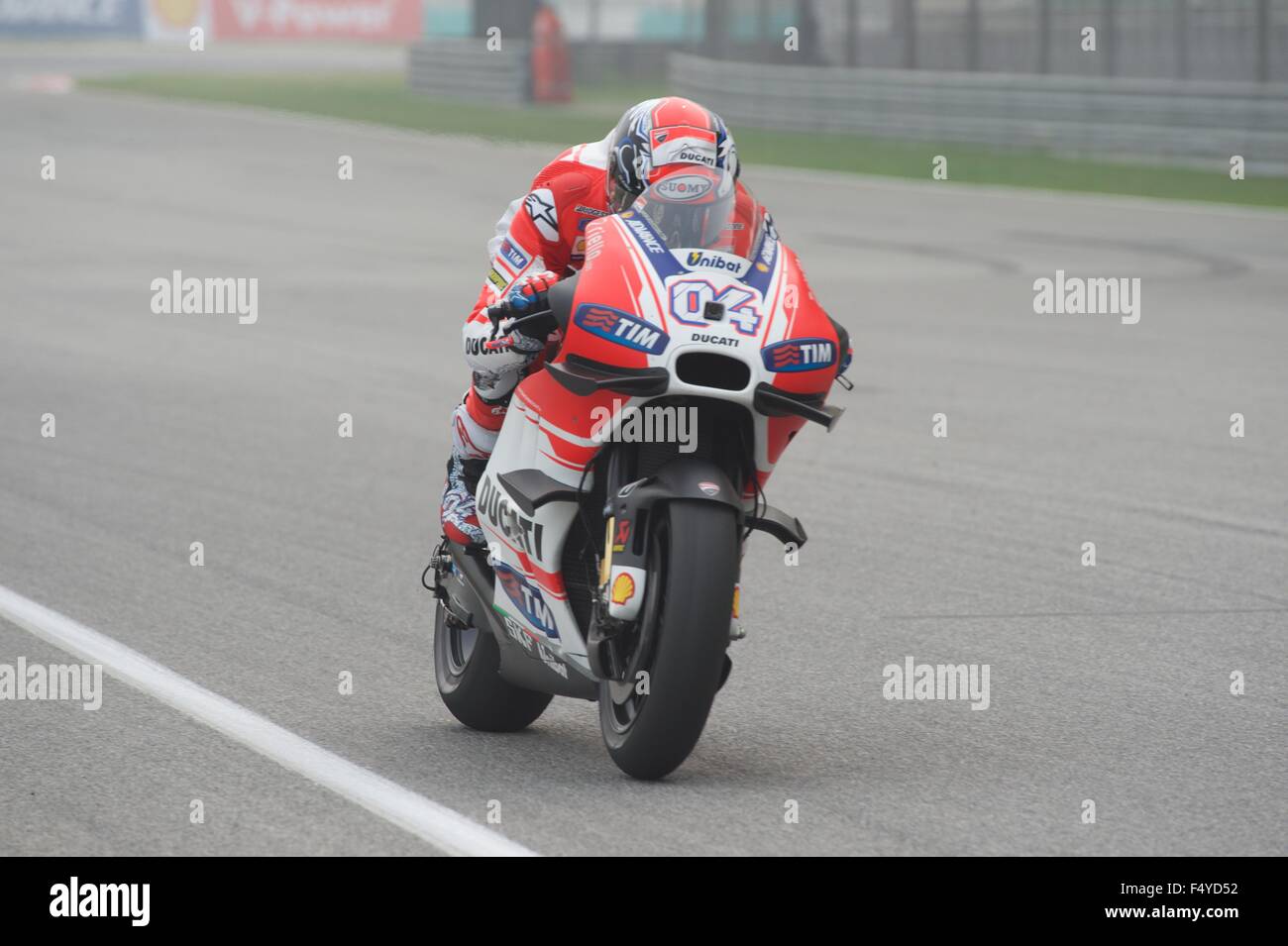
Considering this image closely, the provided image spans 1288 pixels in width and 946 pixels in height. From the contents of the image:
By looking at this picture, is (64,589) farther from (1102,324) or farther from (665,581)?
(1102,324)

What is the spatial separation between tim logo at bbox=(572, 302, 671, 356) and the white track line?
1150mm

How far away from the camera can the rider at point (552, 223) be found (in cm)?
514

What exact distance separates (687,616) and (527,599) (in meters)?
0.77

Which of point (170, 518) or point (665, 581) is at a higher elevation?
point (665, 581)

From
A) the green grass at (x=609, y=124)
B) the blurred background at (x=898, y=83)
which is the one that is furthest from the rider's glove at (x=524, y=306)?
the blurred background at (x=898, y=83)

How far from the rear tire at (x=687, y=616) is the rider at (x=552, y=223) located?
2.41 ft

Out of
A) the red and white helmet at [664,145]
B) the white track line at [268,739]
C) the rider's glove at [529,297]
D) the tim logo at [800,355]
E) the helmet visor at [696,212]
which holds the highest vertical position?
the red and white helmet at [664,145]

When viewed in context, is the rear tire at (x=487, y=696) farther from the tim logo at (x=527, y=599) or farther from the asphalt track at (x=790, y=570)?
the tim logo at (x=527, y=599)

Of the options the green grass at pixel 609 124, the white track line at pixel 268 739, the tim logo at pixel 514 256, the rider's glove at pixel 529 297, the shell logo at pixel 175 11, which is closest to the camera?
the white track line at pixel 268 739

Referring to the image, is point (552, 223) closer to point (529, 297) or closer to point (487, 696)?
point (529, 297)

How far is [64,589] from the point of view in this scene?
762cm

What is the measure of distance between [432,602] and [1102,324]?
8.87 m

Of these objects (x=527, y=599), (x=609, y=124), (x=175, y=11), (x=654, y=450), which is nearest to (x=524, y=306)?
(x=654, y=450)
